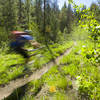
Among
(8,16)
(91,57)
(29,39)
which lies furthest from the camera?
(8,16)

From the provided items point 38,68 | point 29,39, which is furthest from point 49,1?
point 38,68

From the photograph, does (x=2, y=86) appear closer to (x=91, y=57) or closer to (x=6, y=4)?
(x=91, y=57)

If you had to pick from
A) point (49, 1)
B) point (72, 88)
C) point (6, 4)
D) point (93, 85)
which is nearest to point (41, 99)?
point (72, 88)

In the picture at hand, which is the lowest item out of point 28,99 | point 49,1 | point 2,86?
point 2,86

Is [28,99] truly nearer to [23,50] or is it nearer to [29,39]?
[23,50]

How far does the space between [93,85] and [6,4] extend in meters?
17.3

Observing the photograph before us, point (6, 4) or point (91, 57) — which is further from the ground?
point (6, 4)

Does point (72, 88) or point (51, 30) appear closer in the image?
point (72, 88)

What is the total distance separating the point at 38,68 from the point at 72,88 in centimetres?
270

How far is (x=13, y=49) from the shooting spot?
7.66 m

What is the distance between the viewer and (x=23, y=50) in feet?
24.6

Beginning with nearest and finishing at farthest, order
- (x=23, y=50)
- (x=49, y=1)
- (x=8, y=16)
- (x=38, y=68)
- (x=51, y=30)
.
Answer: (x=38, y=68), (x=23, y=50), (x=8, y=16), (x=51, y=30), (x=49, y=1)

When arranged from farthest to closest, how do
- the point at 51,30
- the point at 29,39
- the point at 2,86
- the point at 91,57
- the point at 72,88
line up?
1. the point at 51,30
2. the point at 29,39
3. the point at 2,86
4. the point at 72,88
5. the point at 91,57

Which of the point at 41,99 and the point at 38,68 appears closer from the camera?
the point at 41,99
